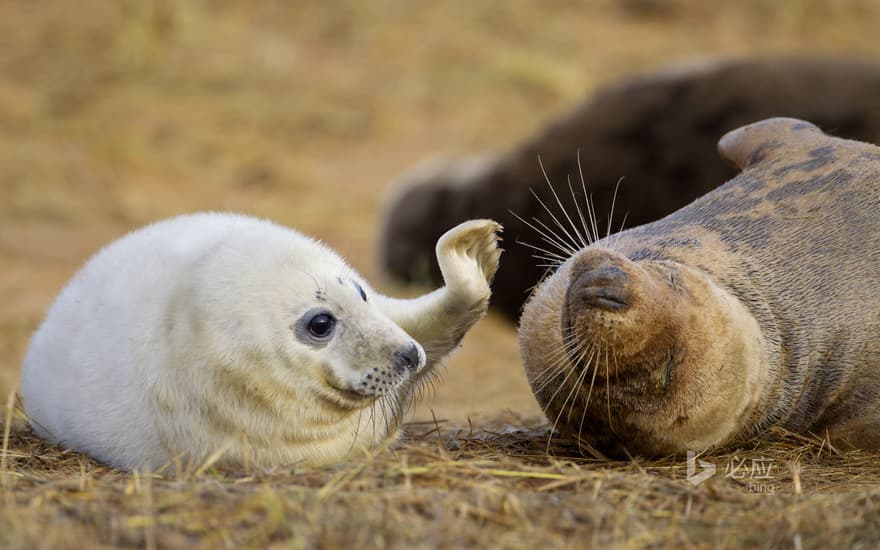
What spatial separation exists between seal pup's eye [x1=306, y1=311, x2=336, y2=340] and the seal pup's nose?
0.72m

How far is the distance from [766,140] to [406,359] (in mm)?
1960

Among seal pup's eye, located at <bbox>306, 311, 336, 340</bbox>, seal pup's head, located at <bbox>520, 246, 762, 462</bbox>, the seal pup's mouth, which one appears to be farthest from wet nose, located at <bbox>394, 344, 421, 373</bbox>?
seal pup's head, located at <bbox>520, 246, 762, 462</bbox>

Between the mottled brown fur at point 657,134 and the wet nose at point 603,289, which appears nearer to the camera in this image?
the wet nose at point 603,289

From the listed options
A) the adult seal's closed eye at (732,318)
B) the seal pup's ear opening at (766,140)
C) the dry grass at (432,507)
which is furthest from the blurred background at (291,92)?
the dry grass at (432,507)

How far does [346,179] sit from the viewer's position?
12.0 meters

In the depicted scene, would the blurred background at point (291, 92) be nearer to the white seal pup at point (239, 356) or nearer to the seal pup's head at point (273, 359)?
the white seal pup at point (239, 356)

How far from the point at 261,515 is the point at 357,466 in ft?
1.73

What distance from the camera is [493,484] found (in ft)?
10.7

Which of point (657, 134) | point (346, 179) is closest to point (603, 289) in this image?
point (657, 134)

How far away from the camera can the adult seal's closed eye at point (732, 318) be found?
368cm

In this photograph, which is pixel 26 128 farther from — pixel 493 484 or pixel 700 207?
pixel 493 484

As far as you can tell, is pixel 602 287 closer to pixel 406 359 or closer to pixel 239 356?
pixel 406 359

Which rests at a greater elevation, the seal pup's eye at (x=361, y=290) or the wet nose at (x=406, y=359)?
the seal pup's eye at (x=361, y=290)

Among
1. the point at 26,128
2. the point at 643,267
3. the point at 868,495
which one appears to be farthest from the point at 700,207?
the point at 26,128
